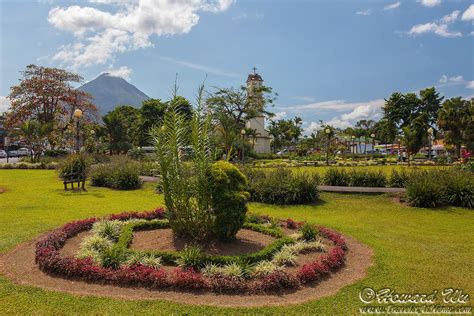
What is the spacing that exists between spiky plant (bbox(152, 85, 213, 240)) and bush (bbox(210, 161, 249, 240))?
0.52 ft

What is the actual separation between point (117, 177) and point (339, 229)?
11.2 metres

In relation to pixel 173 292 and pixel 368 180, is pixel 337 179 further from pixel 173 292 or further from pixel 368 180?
pixel 173 292

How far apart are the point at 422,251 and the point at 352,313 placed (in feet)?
12.2

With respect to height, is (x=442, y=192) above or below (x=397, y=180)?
below

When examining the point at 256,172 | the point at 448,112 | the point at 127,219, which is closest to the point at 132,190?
the point at 256,172

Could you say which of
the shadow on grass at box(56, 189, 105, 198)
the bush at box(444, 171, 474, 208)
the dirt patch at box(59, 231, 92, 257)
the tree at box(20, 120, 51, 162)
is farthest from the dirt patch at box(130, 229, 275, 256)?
the tree at box(20, 120, 51, 162)

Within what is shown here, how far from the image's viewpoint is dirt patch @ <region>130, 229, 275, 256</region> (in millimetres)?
6766

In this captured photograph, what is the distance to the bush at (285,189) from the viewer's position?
1338 centimetres

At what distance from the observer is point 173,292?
16.6 ft

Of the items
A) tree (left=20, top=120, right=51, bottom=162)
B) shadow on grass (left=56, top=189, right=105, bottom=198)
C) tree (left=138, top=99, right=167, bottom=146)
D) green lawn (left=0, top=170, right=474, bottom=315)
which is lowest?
green lawn (left=0, top=170, right=474, bottom=315)

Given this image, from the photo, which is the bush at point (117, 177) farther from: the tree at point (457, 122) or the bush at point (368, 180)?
the tree at point (457, 122)

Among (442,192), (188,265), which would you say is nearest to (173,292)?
(188,265)

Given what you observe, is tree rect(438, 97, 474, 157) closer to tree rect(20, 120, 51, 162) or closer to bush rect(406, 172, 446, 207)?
bush rect(406, 172, 446, 207)

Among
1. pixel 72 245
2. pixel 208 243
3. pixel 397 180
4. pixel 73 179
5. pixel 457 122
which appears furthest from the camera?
pixel 457 122
